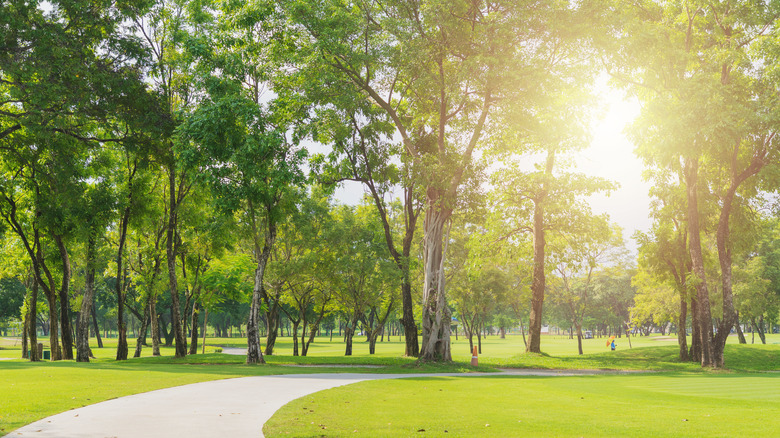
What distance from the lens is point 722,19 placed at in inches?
A: 1091

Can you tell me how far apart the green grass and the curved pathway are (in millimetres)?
583

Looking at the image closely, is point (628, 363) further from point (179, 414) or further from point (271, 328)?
point (271, 328)

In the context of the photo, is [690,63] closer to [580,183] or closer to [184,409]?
[580,183]

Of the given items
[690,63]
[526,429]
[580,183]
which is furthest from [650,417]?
[690,63]

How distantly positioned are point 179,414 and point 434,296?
658 inches

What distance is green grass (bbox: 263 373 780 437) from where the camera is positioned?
9039mm

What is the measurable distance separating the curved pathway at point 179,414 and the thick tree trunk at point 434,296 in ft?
35.2

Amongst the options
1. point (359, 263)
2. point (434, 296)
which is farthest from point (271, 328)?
point (434, 296)

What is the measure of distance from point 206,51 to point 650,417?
77.8 feet

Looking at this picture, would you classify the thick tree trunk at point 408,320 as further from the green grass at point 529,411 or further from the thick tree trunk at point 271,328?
the thick tree trunk at point 271,328

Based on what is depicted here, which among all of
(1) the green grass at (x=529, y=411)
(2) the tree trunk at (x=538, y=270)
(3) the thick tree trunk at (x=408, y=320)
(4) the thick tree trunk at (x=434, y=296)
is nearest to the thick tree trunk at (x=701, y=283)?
(2) the tree trunk at (x=538, y=270)

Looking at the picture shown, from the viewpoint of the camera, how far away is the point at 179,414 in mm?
10133

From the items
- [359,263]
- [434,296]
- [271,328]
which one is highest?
[359,263]

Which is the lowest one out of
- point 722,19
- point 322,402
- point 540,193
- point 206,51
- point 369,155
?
point 322,402
